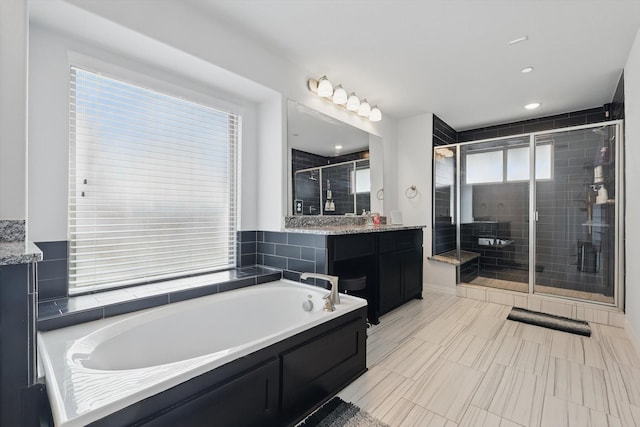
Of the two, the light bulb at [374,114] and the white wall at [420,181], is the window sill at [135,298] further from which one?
the white wall at [420,181]

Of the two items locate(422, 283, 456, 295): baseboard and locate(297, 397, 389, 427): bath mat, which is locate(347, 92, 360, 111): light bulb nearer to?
locate(422, 283, 456, 295): baseboard

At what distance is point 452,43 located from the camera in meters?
2.26

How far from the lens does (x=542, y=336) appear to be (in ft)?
8.25

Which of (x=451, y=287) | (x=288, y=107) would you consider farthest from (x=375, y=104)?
(x=451, y=287)

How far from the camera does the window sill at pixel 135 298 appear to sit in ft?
4.88

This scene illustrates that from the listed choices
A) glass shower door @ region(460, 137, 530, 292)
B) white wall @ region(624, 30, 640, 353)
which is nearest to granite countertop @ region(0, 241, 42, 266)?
white wall @ region(624, 30, 640, 353)

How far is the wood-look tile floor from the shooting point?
1.54 meters

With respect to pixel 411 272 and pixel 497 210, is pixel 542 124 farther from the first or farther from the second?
pixel 411 272

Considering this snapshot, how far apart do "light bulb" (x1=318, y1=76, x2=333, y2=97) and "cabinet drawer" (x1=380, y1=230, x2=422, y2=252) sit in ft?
4.84

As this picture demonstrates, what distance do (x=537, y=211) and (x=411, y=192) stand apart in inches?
58.5

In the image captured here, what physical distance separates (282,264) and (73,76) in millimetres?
1940

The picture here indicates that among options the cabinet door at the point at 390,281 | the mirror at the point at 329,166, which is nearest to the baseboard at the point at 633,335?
the cabinet door at the point at 390,281

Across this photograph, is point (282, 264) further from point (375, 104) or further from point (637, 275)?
point (637, 275)

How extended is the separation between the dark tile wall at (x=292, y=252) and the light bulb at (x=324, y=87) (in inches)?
55.1
